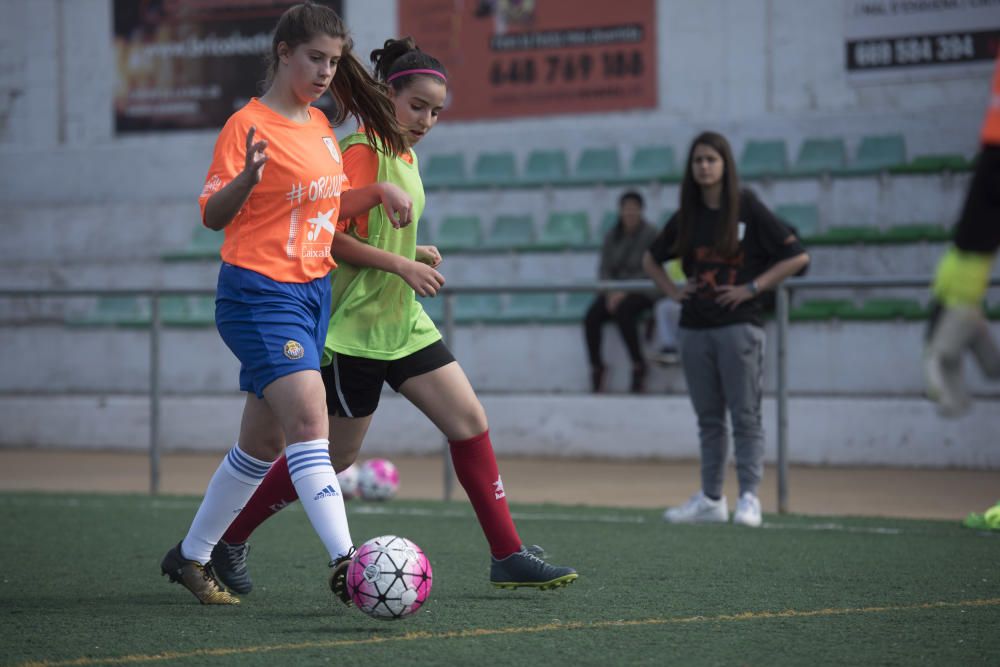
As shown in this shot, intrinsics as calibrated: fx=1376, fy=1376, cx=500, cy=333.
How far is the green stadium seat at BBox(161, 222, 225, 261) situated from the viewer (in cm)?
1491

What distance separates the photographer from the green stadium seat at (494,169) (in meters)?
15.1

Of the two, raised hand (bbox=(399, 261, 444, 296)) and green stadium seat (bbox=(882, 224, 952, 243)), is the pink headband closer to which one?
raised hand (bbox=(399, 261, 444, 296))

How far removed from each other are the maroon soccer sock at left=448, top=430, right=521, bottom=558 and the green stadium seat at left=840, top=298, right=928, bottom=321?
23.9ft

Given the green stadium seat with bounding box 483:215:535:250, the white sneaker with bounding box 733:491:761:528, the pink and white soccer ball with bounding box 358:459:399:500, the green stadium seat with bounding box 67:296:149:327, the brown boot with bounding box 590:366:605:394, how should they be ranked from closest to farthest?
1. the white sneaker with bounding box 733:491:761:528
2. the pink and white soccer ball with bounding box 358:459:399:500
3. the brown boot with bounding box 590:366:605:394
4. the green stadium seat with bounding box 67:296:149:327
5. the green stadium seat with bounding box 483:215:535:250

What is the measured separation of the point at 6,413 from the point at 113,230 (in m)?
3.48

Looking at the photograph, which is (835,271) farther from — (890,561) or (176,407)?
(890,561)

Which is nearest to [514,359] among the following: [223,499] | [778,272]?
[778,272]

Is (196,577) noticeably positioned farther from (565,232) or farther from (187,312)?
(187,312)

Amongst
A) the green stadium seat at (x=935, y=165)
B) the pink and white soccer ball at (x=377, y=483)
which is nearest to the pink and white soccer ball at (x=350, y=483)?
the pink and white soccer ball at (x=377, y=483)

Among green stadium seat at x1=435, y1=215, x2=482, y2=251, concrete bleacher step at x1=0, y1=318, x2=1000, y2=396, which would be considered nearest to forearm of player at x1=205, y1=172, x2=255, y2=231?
concrete bleacher step at x1=0, y1=318, x2=1000, y2=396

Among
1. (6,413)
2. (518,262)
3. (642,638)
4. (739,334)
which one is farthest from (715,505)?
(6,413)

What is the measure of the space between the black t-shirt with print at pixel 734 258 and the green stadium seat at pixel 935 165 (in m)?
6.22

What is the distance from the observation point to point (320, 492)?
4.04 metres

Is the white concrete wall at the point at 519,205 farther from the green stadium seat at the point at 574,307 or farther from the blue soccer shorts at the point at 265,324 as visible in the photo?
the blue soccer shorts at the point at 265,324
